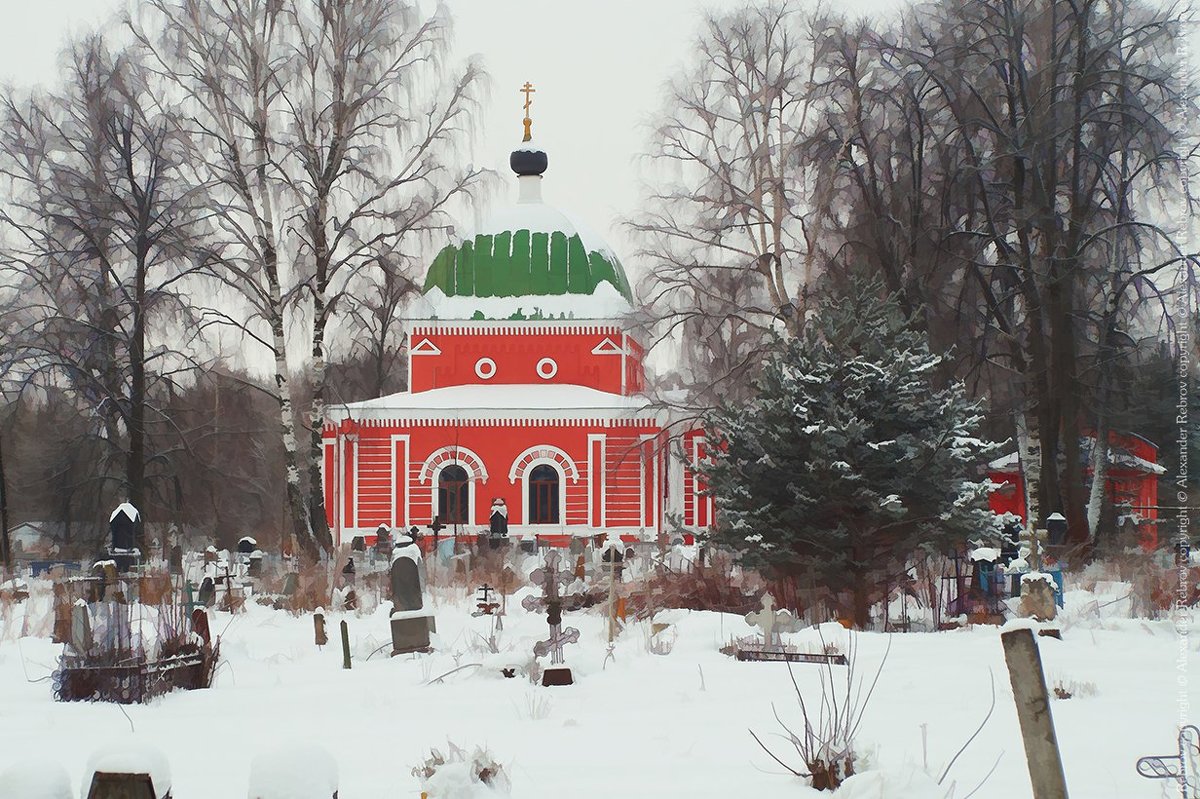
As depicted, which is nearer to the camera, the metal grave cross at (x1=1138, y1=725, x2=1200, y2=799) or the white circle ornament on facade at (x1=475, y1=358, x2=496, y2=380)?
the metal grave cross at (x1=1138, y1=725, x2=1200, y2=799)

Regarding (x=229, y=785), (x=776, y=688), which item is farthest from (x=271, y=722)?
(x=776, y=688)

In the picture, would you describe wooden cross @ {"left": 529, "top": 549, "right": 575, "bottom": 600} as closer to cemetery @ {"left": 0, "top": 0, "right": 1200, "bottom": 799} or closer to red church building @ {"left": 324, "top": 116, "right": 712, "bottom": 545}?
cemetery @ {"left": 0, "top": 0, "right": 1200, "bottom": 799}

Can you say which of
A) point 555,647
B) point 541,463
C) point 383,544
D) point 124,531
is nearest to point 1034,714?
point 555,647

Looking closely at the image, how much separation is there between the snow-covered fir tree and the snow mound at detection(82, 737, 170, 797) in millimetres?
9106

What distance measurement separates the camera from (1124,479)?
93.9ft

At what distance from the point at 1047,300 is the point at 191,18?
1343 centimetres

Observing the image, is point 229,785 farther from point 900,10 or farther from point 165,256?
point 900,10

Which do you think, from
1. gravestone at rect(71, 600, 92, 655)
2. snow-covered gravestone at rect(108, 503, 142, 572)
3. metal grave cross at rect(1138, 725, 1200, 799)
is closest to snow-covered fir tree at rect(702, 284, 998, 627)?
gravestone at rect(71, 600, 92, 655)

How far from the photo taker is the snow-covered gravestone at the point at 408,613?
38.3 feet

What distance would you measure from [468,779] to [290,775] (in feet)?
4.75

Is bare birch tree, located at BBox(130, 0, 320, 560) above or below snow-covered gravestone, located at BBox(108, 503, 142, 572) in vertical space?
above

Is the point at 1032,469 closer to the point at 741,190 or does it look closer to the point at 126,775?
the point at 741,190

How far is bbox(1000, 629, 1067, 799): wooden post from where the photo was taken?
4.92m

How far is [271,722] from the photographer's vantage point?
820 centimetres
